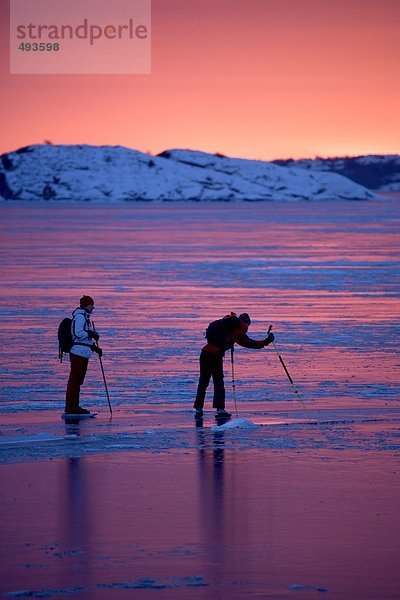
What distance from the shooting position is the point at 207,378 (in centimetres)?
1352

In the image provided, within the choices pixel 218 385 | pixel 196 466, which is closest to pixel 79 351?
pixel 218 385

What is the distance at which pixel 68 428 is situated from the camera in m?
12.3

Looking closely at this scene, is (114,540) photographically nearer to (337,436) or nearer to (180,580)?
(180,580)

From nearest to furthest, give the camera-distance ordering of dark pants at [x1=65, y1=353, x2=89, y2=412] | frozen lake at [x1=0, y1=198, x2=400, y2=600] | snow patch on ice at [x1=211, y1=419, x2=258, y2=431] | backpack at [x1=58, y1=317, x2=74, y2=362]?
1. frozen lake at [x1=0, y1=198, x2=400, y2=600]
2. snow patch on ice at [x1=211, y1=419, x2=258, y2=431]
3. dark pants at [x1=65, y1=353, x2=89, y2=412]
4. backpack at [x1=58, y1=317, x2=74, y2=362]

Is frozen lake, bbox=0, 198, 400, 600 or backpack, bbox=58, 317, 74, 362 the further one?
backpack, bbox=58, 317, 74, 362

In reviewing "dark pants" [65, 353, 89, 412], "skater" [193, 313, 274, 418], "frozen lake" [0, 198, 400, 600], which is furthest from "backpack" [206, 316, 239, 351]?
"dark pants" [65, 353, 89, 412]

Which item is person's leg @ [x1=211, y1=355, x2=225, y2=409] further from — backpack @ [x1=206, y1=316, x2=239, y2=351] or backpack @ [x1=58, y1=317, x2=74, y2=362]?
backpack @ [x1=58, y1=317, x2=74, y2=362]

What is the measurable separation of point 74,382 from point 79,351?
1.19ft

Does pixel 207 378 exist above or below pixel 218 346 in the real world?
below

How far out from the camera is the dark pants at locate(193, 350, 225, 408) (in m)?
13.4

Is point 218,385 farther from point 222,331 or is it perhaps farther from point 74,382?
point 74,382

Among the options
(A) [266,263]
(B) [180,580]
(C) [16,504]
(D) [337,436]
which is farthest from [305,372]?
(A) [266,263]

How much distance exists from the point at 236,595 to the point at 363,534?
1.58 metres

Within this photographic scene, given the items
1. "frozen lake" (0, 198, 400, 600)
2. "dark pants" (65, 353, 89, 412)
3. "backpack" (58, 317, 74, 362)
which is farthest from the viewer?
"backpack" (58, 317, 74, 362)
